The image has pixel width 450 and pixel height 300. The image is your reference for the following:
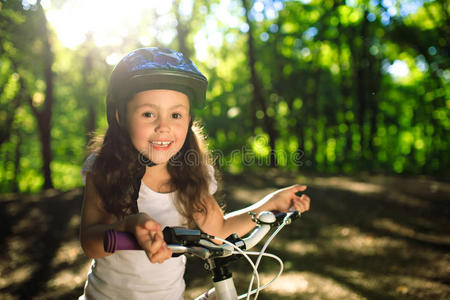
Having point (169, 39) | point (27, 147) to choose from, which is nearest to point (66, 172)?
point (27, 147)

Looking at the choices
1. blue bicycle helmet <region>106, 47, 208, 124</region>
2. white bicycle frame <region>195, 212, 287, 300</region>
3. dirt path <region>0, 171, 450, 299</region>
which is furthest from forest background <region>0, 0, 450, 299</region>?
white bicycle frame <region>195, 212, 287, 300</region>

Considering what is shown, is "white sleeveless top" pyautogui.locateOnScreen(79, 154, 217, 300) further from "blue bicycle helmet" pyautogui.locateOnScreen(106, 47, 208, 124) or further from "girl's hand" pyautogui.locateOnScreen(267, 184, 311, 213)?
"girl's hand" pyautogui.locateOnScreen(267, 184, 311, 213)

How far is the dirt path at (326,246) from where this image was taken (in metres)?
4.18

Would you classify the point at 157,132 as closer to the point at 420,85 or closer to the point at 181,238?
the point at 181,238

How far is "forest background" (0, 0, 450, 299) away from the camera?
15.8 feet

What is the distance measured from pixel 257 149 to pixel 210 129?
2.44 metres

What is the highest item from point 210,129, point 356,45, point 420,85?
point 356,45

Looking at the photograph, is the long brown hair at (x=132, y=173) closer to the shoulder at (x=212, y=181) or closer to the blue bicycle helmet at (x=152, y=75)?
the shoulder at (x=212, y=181)

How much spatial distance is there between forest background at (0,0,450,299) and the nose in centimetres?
237

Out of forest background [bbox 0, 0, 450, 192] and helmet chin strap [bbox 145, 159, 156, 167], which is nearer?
helmet chin strap [bbox 145, 159, 156, 167]

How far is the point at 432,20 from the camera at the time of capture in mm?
12266

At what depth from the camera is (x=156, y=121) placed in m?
1.80

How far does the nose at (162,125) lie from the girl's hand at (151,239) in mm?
821

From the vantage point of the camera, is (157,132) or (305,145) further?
(305,145)
